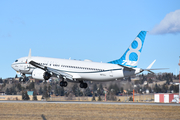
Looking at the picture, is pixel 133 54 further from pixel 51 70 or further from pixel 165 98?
pixel 165 98

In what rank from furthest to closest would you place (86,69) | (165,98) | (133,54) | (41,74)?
(165,98) → (41,74) → (86,69) → (133,54)

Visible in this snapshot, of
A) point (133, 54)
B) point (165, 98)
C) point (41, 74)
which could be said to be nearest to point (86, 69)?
point (41, 74)

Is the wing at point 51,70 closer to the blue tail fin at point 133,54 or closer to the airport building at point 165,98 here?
the blue tail fin at point 133,54

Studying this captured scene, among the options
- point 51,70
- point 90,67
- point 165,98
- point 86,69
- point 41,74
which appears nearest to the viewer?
point 90,67

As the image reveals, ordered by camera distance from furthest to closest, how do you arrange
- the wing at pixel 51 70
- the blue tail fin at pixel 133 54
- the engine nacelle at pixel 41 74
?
the engine nacelle at pixel 41 74 → the wing at pixel 51 70 → the blue tail fin at pixel 133 54

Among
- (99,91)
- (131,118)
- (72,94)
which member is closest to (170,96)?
(99,91)

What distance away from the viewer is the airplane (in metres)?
65.1

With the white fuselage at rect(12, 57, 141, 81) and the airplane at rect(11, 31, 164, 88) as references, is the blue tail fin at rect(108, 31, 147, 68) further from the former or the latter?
the white fuselage at rect(12, 57, 141, 81)

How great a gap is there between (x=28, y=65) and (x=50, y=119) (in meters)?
34.7

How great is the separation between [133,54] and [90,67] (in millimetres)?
8758

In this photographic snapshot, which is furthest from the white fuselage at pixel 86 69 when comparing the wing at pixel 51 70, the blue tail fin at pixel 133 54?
the blue tail fin at pixel 133 54

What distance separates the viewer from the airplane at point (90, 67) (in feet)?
213

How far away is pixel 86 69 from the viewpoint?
2643 inches

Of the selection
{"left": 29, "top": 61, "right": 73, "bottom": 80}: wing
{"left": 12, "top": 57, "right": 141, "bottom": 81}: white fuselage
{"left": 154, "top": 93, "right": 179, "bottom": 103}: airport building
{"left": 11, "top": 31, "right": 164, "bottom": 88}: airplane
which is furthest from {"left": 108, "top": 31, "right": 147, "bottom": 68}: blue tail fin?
{"left": 154, "top": 93, "right": 179, "bottom": 103}: airport building
